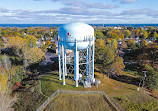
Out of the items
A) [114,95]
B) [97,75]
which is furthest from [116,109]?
[97,75]

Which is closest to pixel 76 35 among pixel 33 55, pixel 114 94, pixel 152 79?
pixel 114 94

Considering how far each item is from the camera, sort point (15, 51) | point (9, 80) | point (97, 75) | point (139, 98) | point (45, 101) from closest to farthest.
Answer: point (45, 101) → point (139, 98) → point (9, 80) → point (97, 75) → point (15, 51)

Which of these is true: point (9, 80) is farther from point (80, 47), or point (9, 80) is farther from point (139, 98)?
point (139, 98)

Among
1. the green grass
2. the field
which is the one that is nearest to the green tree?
the field

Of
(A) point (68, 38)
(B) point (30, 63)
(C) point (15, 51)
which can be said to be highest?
(A) point (68, 38)

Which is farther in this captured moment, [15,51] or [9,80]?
[15,51]

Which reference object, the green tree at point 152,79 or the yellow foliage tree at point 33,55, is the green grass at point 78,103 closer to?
the green tree at point 152,79

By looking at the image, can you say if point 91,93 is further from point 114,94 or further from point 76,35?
point 76,35

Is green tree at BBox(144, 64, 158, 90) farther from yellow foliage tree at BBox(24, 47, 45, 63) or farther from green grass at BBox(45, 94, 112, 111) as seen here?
yellow foliage tree at BBox(24, 47, 45, 63)

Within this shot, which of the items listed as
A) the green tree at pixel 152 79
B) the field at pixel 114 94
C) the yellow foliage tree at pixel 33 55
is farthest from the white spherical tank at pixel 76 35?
the yellow foliage tree at pixel 33 55
